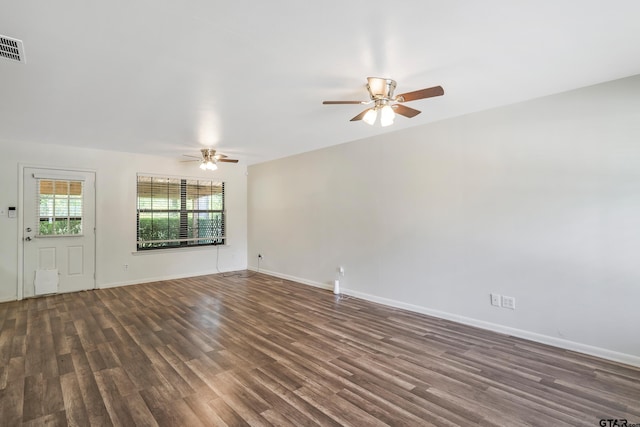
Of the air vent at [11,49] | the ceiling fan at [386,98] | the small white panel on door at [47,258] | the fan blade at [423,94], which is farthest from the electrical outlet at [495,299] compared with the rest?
the small white panel on door at [47,258]

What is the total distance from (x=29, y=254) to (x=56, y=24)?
4.61 m

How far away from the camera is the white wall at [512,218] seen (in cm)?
272

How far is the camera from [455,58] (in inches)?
90.1

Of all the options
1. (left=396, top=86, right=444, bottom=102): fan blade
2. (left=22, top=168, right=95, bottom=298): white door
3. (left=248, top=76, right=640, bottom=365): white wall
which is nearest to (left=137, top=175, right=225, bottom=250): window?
(left=22, top=168, right=95, bottom=298): white door

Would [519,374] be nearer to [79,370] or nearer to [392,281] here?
[392,281]

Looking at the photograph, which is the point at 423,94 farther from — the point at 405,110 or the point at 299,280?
the point at 299,280

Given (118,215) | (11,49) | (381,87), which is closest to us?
(11,49)

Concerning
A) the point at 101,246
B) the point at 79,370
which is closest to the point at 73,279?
the point at 101,246

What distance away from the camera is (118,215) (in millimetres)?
5555

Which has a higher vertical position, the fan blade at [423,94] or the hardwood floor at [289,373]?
the fan blade at [423,94]

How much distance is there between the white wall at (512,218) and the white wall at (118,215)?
9.97ft

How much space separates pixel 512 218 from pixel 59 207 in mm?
6720

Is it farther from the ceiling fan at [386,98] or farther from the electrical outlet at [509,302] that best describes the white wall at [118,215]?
the electrical outlet at [509,302]

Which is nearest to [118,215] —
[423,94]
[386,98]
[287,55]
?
[287,55]
